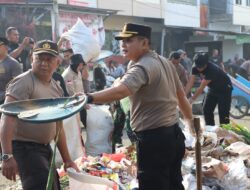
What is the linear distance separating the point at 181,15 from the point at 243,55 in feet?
29.1

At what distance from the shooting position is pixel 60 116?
2.55 meters

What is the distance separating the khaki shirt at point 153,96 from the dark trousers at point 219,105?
14.1ft

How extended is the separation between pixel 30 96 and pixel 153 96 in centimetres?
92

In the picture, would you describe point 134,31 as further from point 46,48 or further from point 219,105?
point 219,105

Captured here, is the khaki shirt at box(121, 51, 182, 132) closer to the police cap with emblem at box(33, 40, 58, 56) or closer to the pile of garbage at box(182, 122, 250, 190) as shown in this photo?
the police cap with emblem at box(33, 40, 58, 56)

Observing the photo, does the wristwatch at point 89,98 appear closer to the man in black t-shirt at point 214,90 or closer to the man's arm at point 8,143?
the man's arm at point 8,143

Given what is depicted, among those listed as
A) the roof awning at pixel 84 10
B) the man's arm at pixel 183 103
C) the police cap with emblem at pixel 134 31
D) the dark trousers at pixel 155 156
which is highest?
the roof awning at pixel 84 10

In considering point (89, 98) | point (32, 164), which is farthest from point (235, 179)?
point (89, 98)

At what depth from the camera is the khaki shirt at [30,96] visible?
331 centimetres

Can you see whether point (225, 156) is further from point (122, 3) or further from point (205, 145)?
point (122, 3)

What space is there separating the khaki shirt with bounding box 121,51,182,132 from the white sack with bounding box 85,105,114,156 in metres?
3.06

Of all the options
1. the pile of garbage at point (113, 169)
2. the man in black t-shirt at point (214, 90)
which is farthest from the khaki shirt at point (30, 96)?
the man in black t-shirt at point (214, 90)

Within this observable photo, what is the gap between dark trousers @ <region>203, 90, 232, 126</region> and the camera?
7793 mm

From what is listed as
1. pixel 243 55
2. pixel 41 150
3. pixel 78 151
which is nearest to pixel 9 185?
pixel 78 151
